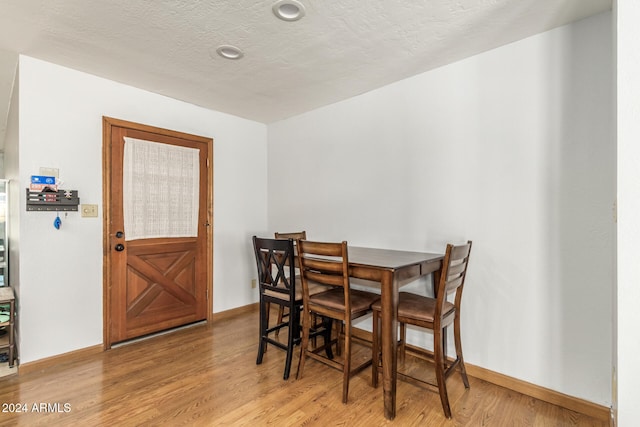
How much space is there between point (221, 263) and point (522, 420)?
9.77 feet

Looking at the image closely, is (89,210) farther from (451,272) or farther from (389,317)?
(451,272)

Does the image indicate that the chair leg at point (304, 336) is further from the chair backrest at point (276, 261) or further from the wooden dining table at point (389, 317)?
the wooden dining table at point (389, 317)

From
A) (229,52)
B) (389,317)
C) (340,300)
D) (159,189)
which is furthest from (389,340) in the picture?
(159,189)

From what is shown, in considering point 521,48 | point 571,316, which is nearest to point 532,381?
point 571,316

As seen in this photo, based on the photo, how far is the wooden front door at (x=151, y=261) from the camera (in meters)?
2.80

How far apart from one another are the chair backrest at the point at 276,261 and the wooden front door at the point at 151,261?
4.02ft

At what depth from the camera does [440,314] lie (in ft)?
6.06

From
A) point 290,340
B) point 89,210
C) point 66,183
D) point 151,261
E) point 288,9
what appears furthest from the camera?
point 151,261

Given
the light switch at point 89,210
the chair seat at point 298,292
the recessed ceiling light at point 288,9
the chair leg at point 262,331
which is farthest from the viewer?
the light switch at point 89,210

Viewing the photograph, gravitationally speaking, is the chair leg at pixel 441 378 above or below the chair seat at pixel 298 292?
below

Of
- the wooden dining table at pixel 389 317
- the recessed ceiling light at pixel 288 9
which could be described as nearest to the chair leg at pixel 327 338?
the wooden dining table at pixel 389 317

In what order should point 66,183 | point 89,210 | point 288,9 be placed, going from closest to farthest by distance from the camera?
1. point 288,9
2. point 66,183
3. point 89,210
